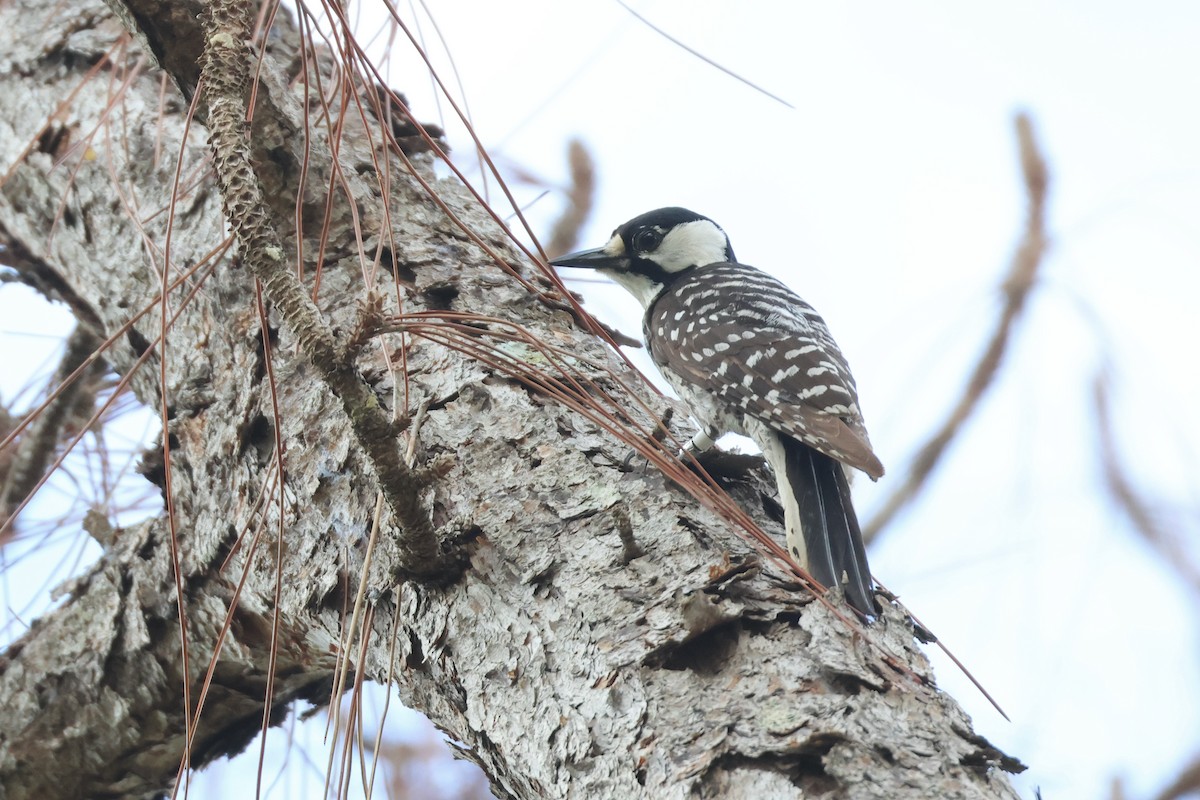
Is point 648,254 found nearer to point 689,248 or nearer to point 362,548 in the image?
point 689,248

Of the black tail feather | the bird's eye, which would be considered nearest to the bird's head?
the bird's eye

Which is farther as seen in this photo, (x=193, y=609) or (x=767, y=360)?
(x=767, y=360)

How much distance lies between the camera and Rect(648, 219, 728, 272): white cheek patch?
355cm

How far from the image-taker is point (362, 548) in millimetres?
1675

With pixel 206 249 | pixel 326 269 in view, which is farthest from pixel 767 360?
pixel 206 249

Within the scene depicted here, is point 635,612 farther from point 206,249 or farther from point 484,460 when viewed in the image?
point 206,249

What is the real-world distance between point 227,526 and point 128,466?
3.66 ft

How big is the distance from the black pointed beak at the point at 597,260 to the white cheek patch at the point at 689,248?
0.09 meters

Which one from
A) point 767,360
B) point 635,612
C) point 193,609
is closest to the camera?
point 635,612

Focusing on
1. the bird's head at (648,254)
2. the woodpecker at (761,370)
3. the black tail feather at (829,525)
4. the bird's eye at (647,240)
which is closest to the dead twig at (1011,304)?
the woodpecker at (761,370)

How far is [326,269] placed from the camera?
2094mm

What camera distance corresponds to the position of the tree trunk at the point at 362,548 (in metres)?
1.29

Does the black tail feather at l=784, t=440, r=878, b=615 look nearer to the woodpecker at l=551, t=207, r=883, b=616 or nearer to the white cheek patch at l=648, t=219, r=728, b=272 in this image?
the woodpecker at l=551, t=207, r=883, b=616

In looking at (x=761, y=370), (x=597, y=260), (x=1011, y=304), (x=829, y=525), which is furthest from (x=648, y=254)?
(x=829, y=525)
